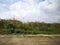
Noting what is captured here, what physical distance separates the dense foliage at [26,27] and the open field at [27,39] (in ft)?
0.20

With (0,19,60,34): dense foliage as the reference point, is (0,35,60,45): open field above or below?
Answer: below

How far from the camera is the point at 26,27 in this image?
2531 millimetres

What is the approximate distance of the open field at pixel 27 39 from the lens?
249cm

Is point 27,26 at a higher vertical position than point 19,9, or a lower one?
lower

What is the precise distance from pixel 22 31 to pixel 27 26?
0.36 feet

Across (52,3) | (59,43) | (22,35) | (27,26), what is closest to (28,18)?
(27,26)

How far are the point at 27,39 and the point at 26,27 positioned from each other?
18 cm

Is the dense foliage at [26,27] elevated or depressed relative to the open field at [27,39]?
elevated

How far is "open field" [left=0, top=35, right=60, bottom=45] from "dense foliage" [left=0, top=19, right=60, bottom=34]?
62 millimetres

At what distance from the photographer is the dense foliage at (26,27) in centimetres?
252

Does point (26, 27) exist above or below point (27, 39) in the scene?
above

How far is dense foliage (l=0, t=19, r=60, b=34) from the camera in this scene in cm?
252

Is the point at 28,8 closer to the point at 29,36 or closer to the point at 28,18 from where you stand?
the point at 28,18

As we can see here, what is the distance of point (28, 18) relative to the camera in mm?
2551
